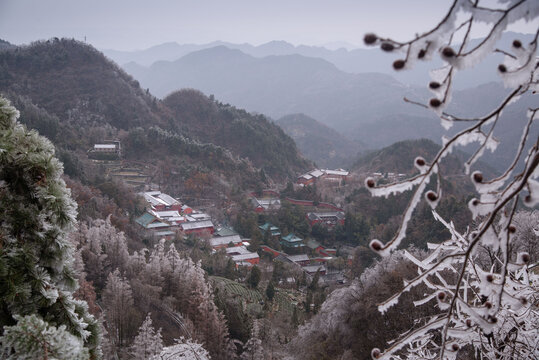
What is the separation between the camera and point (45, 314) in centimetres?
280

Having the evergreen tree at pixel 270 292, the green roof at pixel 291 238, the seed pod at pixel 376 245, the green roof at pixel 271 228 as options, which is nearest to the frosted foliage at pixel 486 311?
the seed pod at pixel 376 245

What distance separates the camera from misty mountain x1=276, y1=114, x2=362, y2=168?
250 ft

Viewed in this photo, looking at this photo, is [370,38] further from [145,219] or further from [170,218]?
[170,218]

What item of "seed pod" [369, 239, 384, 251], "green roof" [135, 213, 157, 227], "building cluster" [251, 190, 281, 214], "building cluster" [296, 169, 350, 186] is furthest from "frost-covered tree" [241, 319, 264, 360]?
"building cluster" [296, 169, 350, 186]

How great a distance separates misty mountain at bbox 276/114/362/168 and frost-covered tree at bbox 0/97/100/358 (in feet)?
219

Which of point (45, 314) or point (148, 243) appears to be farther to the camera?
point (148, 243)

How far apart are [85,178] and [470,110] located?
11348 centimetres

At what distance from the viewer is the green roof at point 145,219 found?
24.2 m

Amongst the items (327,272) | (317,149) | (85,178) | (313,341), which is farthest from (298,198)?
(317,149)

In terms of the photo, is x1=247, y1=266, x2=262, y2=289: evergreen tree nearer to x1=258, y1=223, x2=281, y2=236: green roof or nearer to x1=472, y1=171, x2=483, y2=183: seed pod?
x1=258, y1=223, x2=281, y2=236: green roof

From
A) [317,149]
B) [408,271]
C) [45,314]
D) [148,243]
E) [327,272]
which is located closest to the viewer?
[45,314]

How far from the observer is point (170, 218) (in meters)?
26.7

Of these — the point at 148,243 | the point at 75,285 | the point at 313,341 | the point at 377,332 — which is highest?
the point at 75,285

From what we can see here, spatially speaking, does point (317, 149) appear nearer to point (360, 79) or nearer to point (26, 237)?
point (26, 237)
